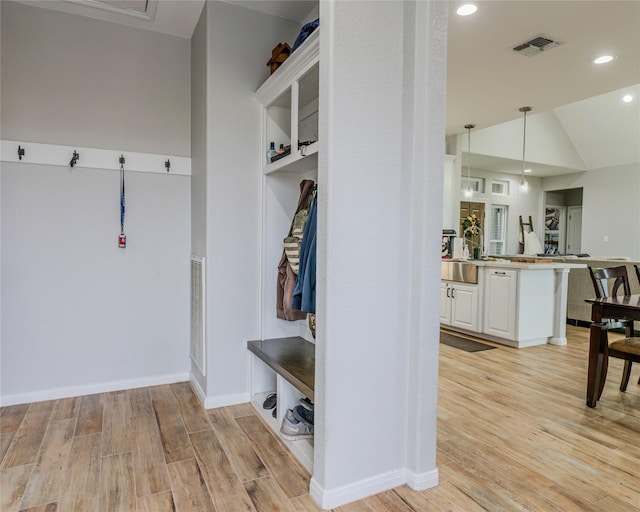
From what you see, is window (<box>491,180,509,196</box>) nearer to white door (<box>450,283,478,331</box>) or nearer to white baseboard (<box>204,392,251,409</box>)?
white door (<box>450,283,478,331</box>)

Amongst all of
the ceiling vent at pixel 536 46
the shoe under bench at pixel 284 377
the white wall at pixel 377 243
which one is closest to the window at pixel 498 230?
the ceiling vent at pixel 536 46

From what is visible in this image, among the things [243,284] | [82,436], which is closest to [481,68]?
[243,284]

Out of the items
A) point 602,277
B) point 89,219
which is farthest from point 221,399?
point 602,277

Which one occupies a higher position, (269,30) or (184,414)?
(269,30)

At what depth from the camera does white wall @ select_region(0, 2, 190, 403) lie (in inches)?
106

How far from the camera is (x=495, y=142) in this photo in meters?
7.33

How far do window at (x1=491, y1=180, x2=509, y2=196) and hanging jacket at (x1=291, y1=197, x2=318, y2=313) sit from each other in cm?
819

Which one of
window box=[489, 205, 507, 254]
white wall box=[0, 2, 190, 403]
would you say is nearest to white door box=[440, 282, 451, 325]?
white wall box=[0, 2, 190, 403]

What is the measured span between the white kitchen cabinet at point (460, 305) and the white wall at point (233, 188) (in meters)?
2.62

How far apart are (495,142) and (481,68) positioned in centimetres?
364

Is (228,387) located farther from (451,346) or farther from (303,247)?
(451,346)

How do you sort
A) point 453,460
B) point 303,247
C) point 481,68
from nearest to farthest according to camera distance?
1. point 453,460
2. point 303,247
3. point 481,68

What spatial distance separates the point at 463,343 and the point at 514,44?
9.63ft

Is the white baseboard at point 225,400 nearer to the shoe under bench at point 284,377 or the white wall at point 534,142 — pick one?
the shoe under bench at point 284,377
